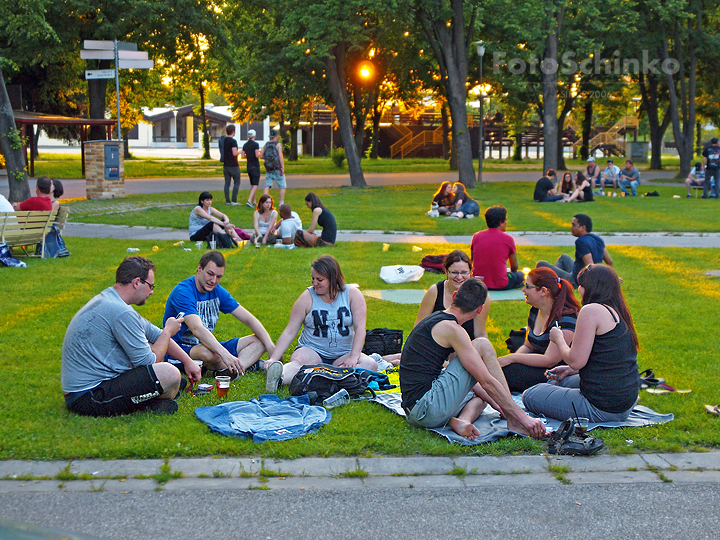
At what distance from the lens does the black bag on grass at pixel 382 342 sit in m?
7.28

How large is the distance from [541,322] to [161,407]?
9.97 feet

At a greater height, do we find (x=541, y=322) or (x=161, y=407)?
(x=541, y=322)

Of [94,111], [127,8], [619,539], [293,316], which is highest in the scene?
[127,8]

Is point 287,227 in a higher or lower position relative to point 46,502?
higher

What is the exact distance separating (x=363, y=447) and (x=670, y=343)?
13.0 feet

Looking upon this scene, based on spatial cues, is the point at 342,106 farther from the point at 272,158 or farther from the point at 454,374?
the point at 454,374

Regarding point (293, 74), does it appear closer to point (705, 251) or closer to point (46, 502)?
point (705, 251)

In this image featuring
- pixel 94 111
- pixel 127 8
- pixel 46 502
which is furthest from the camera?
pixel 94 111

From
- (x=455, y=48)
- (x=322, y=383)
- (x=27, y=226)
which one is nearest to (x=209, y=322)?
(x=322, y=383)

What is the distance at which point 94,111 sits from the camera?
31.2 meters

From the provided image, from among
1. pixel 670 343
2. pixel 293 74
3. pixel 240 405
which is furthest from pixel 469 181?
pixel 240 405

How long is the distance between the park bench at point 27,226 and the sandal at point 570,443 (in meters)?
9.19

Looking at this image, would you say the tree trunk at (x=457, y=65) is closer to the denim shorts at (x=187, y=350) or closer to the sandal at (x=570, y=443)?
the denim shorts at (x=187, y=350)

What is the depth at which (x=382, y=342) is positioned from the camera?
7305mm
